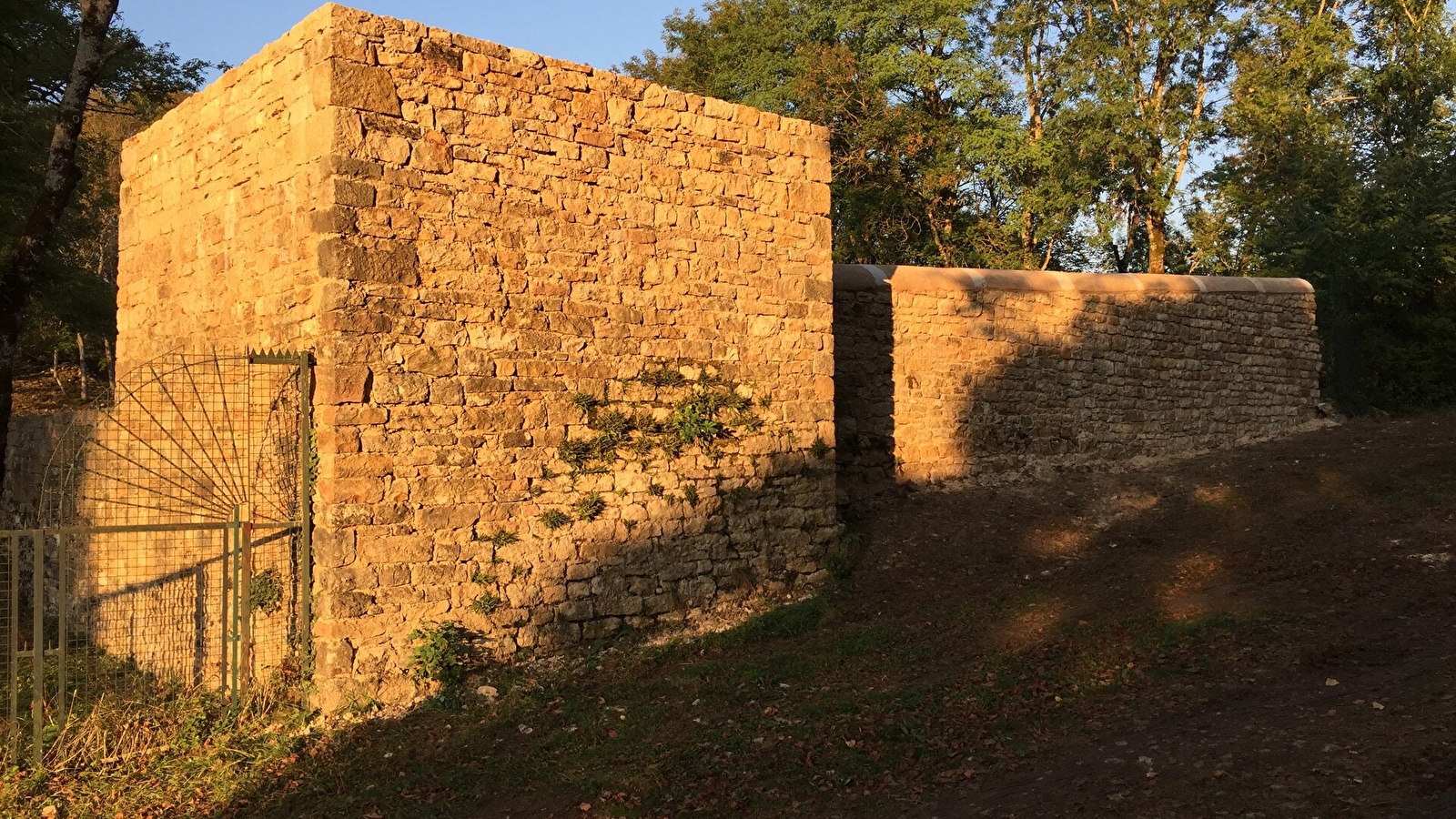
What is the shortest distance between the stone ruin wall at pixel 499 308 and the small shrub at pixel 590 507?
0.11 feet

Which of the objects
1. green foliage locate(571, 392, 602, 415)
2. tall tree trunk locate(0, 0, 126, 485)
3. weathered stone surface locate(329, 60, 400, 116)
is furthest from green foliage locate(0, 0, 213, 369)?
green foliage locate(571, 392, 602, 415)

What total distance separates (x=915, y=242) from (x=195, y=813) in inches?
720

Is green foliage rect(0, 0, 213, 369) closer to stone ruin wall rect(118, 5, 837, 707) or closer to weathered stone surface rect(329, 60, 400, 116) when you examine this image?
stone ruin wall rect(118, 5, 837, 707)

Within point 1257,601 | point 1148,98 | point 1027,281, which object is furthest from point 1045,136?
point 1257,601

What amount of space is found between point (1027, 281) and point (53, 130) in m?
11.9

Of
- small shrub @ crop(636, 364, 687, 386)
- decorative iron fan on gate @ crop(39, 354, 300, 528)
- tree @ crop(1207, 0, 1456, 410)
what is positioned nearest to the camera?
decorative iron fan on gate @ crop(39, 354, 300, 528)

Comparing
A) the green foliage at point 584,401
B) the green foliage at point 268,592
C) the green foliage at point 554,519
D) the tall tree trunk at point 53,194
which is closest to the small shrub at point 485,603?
the green foliage at point 554,519

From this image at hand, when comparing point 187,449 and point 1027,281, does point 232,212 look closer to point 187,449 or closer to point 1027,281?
point 187,449

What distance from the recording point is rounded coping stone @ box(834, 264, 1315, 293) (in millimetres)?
11453

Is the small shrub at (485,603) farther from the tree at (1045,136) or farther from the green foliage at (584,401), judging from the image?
the tree at (1045,136)

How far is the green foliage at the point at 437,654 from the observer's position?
7188 mm

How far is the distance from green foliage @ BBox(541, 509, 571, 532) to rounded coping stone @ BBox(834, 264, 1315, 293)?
14.4 ft

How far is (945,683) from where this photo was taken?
7195 millimetres

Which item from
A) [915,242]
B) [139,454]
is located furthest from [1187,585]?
[915,242]
